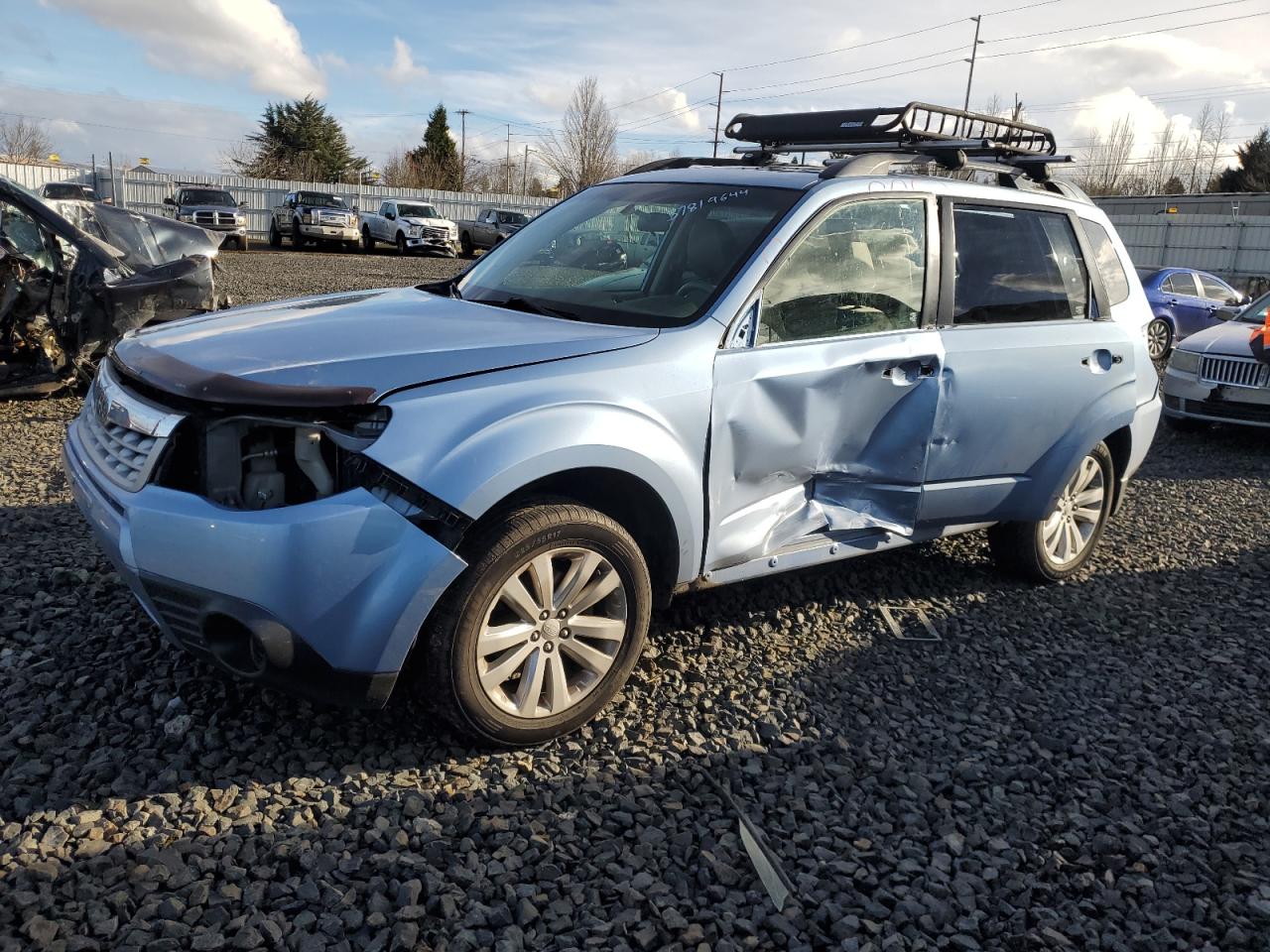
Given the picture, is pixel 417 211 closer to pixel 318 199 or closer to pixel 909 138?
pixel 318 199

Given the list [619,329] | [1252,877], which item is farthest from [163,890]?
[1252,877]

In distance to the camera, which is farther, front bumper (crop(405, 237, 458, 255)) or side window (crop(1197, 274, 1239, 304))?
front bumper (crop(405, 237, 458, 255))

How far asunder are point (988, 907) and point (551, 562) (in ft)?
5.07

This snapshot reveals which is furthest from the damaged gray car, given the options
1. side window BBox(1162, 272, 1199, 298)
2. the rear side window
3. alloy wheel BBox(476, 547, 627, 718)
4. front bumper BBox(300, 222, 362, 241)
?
front bumper BBox(300, 222, 362, 241)

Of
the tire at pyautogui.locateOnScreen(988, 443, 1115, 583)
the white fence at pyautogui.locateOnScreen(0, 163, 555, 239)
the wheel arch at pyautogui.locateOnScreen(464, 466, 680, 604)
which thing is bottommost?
the tire at pyautogui.locateOnScreen(988, 443, 1115, 583)

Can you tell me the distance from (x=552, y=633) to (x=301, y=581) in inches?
31.9

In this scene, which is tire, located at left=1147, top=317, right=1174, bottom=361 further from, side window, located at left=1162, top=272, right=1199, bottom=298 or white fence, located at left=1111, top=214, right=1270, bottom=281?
white fence, located at left=1111, top=214, right=1270, bottom=281

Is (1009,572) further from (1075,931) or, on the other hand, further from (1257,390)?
(1257,390)

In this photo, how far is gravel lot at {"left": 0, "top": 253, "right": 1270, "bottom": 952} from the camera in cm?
253

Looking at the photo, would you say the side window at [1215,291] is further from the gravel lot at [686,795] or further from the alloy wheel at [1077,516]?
the gravel lot at [686,795]

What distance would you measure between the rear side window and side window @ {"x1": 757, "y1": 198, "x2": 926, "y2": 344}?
4.28 ft

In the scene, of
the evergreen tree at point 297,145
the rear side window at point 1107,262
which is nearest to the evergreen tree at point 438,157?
the evergreen tree at point 297,145

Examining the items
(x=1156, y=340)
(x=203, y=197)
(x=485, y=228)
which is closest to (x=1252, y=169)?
(x=485, y=228)

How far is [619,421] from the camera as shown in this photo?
3154mm
